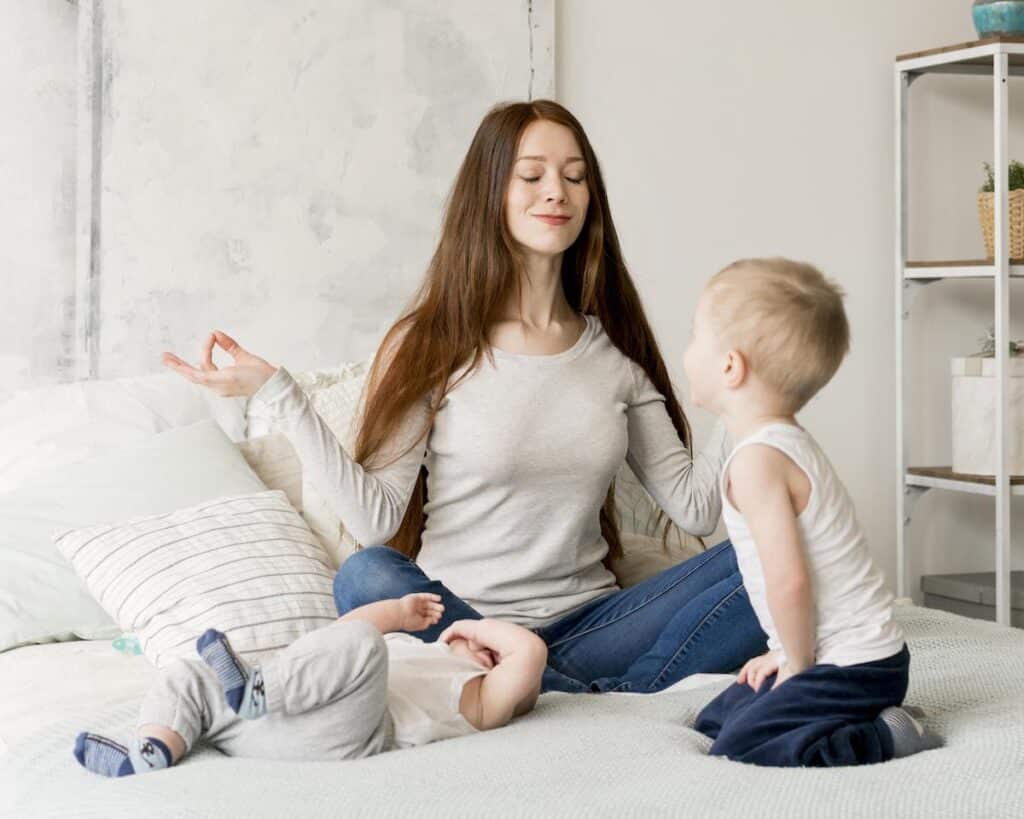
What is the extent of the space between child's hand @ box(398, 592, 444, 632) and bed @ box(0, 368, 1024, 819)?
178 millimetres

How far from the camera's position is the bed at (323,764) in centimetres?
131

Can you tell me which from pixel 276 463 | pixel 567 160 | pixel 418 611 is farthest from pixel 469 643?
pixel 276 463

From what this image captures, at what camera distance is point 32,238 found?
278 cm

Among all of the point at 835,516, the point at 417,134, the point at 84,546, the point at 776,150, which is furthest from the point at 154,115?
the point at 835,516

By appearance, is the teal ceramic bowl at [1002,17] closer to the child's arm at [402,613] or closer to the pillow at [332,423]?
the pillow at [332,423]

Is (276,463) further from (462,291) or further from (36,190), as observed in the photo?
(36,190)

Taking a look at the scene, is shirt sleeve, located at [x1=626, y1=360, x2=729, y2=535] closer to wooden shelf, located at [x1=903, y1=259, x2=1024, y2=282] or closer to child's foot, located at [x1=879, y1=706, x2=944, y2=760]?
child's foot, located at [x1=879, y1=706, x2=944, y2=760]

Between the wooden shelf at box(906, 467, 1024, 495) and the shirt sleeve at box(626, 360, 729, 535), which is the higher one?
the shirt sleeve at box(626, 360, 729, 535)

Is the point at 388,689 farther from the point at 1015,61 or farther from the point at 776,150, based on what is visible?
the point at 1015,61

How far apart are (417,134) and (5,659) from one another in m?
1.46

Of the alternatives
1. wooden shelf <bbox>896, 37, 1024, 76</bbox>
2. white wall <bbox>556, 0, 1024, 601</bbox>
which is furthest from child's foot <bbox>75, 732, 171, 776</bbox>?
wooden shelf <bbox>896, 37, 1024, 76</bbox>

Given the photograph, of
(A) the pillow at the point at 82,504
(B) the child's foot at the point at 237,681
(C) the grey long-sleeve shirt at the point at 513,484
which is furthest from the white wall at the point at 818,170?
(B) the child's foot at the point at 237,681

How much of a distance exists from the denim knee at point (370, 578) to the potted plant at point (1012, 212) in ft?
6.70

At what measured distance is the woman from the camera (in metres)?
2.06
